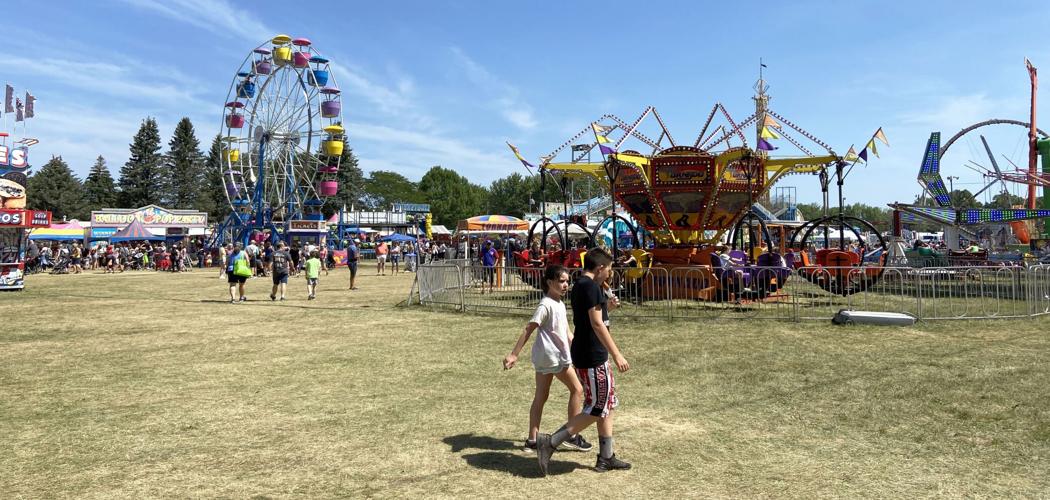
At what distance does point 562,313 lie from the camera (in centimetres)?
472

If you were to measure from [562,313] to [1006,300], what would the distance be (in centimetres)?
1141

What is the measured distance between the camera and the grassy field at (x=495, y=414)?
4.31 meters

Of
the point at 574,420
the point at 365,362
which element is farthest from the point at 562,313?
the point at 365,362

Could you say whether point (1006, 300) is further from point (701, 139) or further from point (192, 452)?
point (192, 452)

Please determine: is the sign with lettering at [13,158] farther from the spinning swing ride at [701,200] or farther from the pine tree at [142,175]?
the pine tree at [142,175]

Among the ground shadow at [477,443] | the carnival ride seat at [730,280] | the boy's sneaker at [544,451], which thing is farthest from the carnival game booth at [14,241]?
the boy's sneaker at [544,451]

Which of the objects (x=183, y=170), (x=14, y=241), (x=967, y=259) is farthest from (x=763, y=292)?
(x=183, y=170)

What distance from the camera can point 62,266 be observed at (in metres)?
31.8

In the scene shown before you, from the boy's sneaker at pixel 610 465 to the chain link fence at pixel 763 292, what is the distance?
730 centimetres

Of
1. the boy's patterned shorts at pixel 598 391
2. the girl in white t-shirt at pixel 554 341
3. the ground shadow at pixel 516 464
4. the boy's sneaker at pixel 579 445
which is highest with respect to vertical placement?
the girl in white t-shirt at pixel 554 341

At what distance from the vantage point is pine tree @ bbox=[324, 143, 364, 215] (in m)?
68.4

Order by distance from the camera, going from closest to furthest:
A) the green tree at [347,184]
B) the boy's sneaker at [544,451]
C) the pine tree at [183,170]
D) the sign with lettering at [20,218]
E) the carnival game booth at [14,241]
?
1. the boy's sneaker at [544,451]
2. the carnival game booth at [14,241]
3. the sign with lettering at [20,218]
4. the green tree at [347,184]
5. the pine tree at [183,170]

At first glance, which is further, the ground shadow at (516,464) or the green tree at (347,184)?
the green tree at (347,184)

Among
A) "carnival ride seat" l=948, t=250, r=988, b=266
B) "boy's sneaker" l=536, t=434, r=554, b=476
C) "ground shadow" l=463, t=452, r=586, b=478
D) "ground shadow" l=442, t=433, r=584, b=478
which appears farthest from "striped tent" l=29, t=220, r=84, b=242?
"carnival ride seat" l=948, t=250, r=988, b=266
